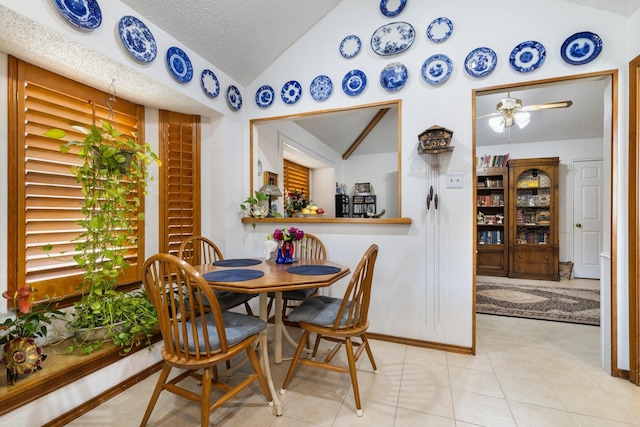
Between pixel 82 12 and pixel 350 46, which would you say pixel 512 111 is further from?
pixel 82 12

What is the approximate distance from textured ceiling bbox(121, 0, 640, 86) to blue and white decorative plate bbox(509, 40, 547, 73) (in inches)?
14.3

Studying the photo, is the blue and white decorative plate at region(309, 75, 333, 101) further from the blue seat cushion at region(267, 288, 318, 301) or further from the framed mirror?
the blue seat cushion at region(267, 288, 318, 301)

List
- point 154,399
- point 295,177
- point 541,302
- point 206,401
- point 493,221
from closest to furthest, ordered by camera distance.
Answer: point 206,401 < point 154,399 < point 541,302 < point 295,177 < point 493,221

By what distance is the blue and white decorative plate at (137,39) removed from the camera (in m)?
1.93

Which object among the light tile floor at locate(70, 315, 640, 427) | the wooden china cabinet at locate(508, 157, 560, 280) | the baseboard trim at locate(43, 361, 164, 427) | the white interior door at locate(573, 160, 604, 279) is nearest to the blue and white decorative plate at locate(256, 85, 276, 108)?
the light tile floor at locate(70, 315, 640, 427)

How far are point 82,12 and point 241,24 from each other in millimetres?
1163

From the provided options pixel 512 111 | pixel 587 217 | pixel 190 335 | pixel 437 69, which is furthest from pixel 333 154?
pixel 190 335

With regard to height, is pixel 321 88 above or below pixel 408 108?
above

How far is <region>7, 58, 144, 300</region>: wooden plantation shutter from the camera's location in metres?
1.72

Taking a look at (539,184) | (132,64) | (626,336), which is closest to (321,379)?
(626,336)

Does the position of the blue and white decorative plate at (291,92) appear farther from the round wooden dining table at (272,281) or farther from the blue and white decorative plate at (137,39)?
the round wooden dining table at (272,281)

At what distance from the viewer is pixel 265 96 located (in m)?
2.99

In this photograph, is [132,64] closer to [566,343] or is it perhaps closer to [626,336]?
[626,336]

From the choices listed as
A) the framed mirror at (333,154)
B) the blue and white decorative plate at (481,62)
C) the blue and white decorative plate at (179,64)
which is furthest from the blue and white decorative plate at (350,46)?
the blue and white decorative plate at (179,64)
